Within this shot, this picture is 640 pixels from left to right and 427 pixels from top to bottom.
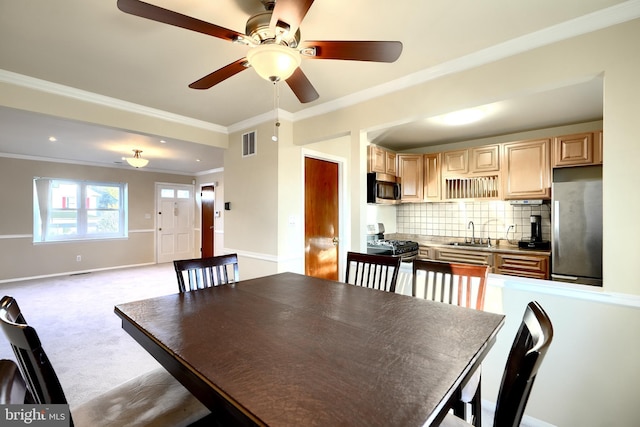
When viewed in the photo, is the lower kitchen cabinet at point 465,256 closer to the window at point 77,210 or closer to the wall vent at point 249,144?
the wall vent at point 249,144

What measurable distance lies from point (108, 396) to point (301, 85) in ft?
6.02

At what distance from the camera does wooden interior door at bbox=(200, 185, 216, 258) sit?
7.35 metres

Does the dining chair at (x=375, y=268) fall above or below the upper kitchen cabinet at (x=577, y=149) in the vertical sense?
below

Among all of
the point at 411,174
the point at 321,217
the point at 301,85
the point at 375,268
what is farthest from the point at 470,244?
the point at 301,85

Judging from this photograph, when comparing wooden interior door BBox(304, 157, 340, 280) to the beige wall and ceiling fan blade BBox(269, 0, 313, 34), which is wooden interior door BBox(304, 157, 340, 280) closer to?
ceiling fan blade BBox(269, 0, 313, 34)

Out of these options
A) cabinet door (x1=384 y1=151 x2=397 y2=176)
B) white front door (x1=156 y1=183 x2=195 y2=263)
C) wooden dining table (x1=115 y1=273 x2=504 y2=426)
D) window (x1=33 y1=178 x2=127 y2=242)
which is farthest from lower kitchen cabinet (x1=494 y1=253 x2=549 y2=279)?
window (x1=33 y1=178 x2=127 y2=242)

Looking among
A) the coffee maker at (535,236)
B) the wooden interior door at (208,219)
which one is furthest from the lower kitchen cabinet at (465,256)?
the wooden interior door at (208,219)

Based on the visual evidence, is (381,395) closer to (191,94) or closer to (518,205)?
(191,94)

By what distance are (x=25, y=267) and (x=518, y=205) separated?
8613mm

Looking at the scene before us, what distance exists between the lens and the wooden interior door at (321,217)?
360 centimetres

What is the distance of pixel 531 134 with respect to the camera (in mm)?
3924

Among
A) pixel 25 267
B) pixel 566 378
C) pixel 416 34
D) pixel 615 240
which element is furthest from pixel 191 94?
pixel 25 267

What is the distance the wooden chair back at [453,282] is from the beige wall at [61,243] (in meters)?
7.12

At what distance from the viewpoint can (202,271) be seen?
199 centimetres
